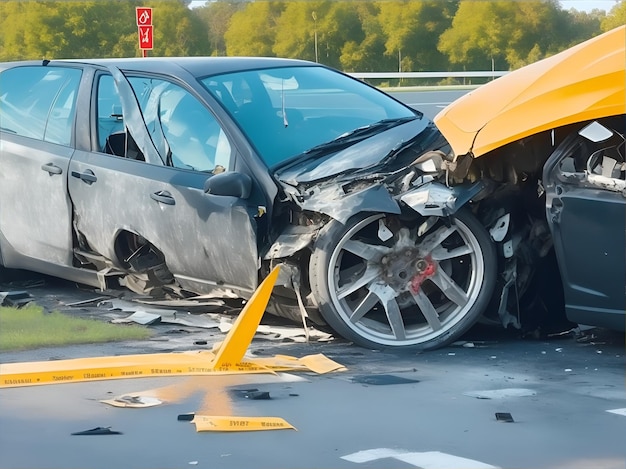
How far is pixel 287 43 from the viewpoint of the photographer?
25109 mm

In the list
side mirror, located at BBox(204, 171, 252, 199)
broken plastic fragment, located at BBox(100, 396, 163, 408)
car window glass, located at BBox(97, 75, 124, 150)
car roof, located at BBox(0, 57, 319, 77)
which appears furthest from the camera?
car window glass, located at BBox(97, 75, 124, 150)

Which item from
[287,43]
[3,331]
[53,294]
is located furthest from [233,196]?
[287,43]

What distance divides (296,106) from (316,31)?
18.1 metres

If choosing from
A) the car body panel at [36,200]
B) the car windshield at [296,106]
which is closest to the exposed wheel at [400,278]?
the car windshield at [296,106]

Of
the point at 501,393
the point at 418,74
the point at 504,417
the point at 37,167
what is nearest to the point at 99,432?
the point at 504,417

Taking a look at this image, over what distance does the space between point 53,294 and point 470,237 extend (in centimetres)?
332

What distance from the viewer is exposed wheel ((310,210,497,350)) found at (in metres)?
5.59

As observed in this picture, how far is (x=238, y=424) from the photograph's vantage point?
160 inches

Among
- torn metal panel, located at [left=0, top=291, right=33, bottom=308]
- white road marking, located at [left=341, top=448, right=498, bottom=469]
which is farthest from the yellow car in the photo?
torn metal panel, located at [left=0, top=291, right=33, bottom=308]

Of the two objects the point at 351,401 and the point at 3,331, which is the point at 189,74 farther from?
the point at 351,401

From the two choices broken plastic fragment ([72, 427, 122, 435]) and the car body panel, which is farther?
the car body panel

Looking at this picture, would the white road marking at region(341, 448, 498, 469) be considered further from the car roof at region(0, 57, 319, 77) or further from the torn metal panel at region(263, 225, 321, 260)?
the car roof at region(0, 57, 319, 77)

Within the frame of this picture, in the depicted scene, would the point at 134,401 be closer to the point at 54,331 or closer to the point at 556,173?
the point at 54,331

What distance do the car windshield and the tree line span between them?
12.7 meters
